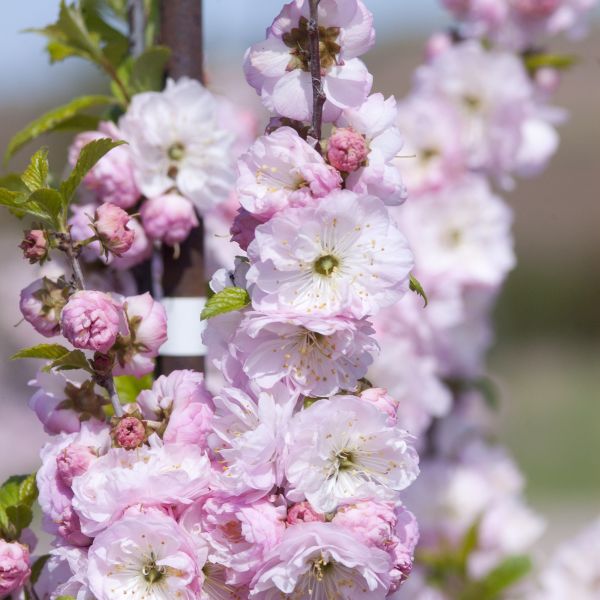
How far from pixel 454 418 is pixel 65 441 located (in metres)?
1.39

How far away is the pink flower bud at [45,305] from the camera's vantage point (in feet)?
2.87

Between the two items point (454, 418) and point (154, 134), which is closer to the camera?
point (154, 134)

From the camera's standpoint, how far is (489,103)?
1.99 metres

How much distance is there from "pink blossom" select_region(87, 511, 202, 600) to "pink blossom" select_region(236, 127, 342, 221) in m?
0.24

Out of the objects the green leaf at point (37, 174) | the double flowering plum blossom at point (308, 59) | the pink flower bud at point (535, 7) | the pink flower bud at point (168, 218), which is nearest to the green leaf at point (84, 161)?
the green leaf at point (37, 174)

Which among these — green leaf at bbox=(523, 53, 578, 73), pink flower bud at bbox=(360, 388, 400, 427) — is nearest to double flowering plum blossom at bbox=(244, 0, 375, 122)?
pink flower bud at bbox=(360, 388, 400, 427)

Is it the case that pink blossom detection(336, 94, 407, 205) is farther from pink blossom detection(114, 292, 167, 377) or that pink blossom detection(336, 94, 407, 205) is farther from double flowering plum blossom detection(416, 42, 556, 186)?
double flowering plum blossom detection(416, 42, 556, 186)

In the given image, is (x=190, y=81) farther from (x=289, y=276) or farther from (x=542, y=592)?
(x=542, y=592)

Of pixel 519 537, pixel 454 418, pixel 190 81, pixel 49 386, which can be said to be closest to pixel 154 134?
pixel 190 81

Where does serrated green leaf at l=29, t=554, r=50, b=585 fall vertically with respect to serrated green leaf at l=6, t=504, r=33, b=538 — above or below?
below

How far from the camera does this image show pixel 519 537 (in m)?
2.26

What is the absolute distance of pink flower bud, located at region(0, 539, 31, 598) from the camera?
85 cm

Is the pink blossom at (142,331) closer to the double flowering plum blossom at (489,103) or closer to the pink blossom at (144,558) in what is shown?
the pink blossom at (144,558)

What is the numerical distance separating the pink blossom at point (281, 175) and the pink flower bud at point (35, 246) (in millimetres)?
153
